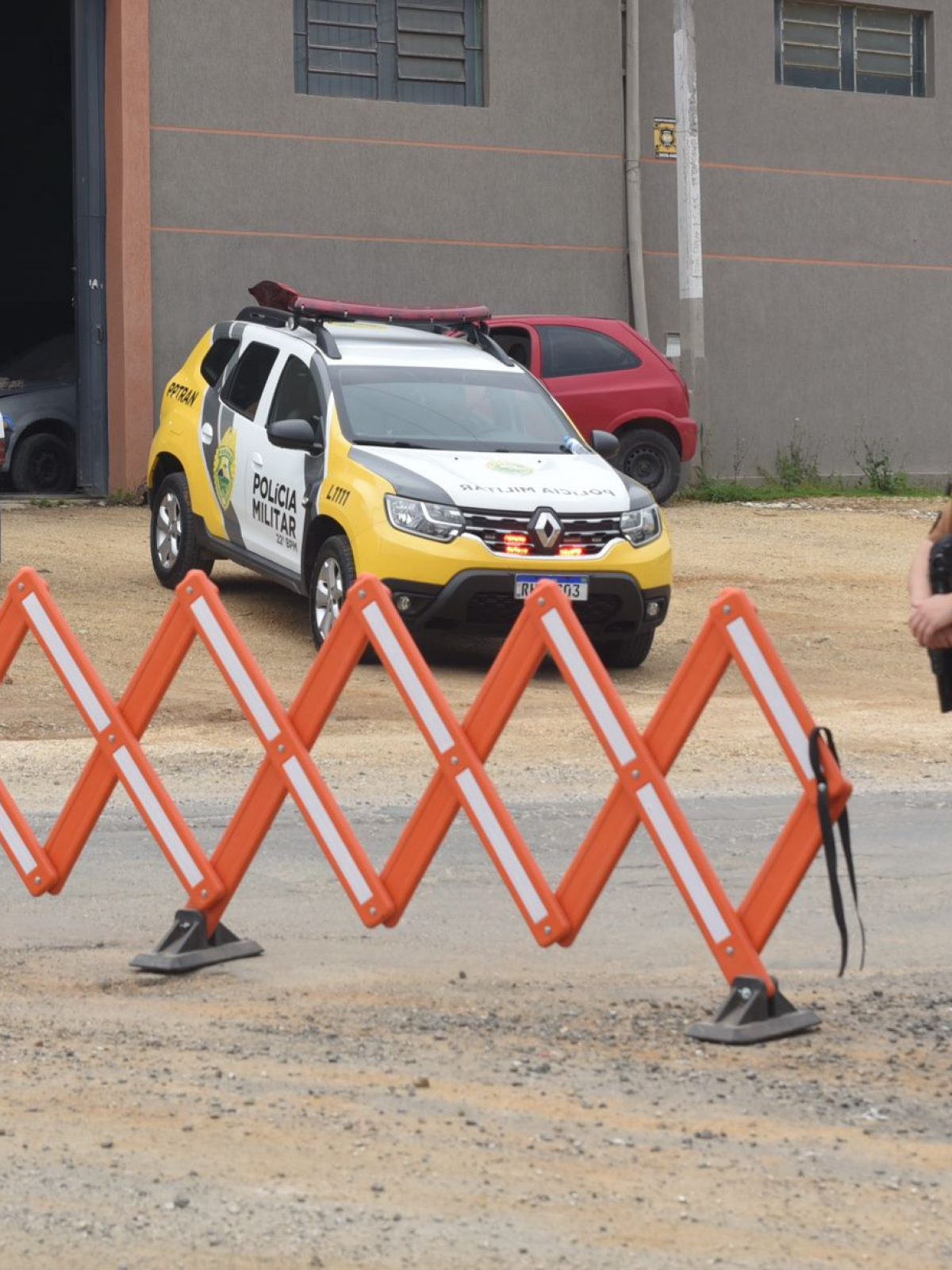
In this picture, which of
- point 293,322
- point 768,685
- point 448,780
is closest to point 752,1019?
point 768,685

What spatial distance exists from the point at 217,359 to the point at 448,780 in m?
9.58

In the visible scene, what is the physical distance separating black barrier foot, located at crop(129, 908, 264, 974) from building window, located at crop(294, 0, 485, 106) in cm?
1842

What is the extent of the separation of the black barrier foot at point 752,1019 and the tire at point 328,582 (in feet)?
23.5

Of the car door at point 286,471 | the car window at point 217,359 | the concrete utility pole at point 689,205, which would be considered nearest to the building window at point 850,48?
the concrete utility pole at point 689,205

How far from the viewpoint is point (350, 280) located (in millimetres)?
23891

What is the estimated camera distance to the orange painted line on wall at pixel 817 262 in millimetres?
25625

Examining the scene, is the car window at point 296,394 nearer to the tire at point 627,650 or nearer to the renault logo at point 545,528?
the renault logo at point 545,528

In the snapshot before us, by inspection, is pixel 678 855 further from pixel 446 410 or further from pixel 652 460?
pixel 652 460

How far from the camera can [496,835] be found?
604 centimetres

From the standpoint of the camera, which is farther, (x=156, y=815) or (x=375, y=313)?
(x=375, y=313)

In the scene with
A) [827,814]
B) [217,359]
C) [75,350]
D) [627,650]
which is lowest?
[827,814]

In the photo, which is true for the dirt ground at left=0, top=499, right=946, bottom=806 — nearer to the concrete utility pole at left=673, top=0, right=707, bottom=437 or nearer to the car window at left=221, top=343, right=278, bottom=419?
the car window at left=221, top=343, right=278, bottom=419

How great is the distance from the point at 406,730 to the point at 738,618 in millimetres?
5610

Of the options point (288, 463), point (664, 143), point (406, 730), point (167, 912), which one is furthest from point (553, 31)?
point (167, 912)
